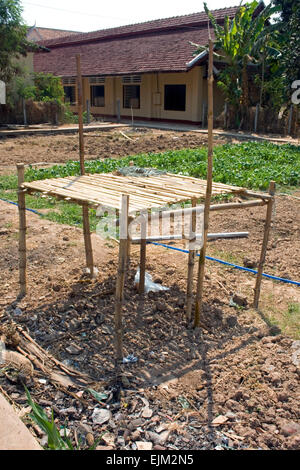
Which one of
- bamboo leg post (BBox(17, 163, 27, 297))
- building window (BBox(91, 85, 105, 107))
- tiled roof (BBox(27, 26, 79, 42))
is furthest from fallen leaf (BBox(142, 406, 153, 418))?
tiled roof (BBox(27, 26, 79, 42))

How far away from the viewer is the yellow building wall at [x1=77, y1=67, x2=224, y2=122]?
21.3m

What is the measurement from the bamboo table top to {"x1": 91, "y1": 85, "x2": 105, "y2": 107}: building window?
22684 mm

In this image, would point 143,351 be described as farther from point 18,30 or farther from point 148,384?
point 18,30

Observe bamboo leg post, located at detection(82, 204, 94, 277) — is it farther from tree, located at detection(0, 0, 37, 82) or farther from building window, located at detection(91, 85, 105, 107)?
building window, located at detection(91, 85, 105, 107)

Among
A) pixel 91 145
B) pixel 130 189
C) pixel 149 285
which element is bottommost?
pixel 149 285

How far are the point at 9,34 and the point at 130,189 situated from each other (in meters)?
17.4

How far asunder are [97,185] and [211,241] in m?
2.38

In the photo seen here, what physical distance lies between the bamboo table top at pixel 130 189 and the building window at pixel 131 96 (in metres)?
20.3

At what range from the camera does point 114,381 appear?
11.1 ft

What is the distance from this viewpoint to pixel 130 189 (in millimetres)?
4223

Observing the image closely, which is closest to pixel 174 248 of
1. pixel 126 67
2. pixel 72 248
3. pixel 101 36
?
pixel 72 248

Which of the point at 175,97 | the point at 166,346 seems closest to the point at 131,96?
the point at 175,97

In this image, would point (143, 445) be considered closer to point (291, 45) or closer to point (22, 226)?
point (22, 226)

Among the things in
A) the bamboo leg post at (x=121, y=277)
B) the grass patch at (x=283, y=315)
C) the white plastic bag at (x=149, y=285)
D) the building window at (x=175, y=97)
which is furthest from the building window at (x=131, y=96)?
the bamboo leg post at (x=121, y=277)
